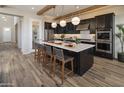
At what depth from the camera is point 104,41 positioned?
6016 millimetres

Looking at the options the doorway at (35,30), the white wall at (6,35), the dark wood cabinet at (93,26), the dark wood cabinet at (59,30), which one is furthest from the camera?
the white wall at (6,35)

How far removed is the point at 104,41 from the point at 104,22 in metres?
1.04

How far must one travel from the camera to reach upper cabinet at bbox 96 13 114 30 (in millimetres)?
5723

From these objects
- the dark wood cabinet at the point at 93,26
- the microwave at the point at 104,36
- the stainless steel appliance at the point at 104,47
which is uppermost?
the dark wood cabinet at the point at 93,26

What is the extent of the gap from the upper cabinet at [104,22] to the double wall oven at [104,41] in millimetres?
240

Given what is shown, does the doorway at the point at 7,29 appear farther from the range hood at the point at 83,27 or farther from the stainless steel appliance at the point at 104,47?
the stainless steel appliance at the point at 104,47

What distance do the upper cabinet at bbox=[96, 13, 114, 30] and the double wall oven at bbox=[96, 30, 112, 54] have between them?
240 mm

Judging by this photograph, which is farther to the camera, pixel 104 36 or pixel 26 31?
pixel 26 31

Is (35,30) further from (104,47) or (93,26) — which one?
(104,47)

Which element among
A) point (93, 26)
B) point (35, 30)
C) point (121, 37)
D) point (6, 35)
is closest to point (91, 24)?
point (93, 26)

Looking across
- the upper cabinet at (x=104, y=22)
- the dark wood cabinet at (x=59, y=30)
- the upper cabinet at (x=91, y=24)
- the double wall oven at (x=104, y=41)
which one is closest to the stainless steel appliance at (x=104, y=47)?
the double wall oven at (x=104, y=41)

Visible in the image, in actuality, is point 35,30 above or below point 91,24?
below

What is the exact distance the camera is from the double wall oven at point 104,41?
5762 mm
